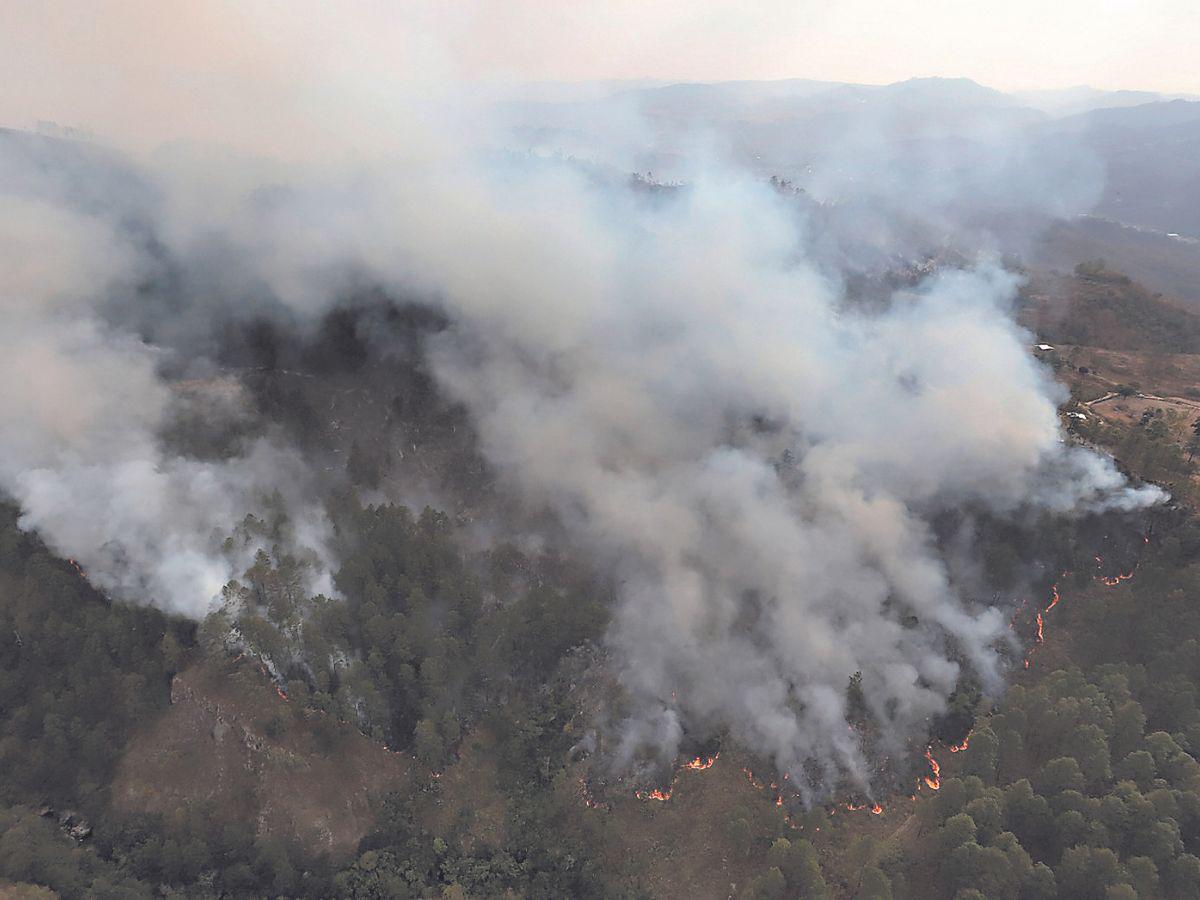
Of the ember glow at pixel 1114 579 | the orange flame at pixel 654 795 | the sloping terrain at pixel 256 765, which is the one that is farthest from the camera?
the ember glow at pixel 1114 579

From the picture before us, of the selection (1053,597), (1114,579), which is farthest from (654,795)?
(1114,579)

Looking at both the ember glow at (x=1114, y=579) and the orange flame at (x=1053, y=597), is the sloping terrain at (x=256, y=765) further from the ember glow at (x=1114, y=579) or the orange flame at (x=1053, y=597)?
the ember glow at (x=1114, y=579)

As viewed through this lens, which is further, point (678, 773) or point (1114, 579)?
point (1114, 579)

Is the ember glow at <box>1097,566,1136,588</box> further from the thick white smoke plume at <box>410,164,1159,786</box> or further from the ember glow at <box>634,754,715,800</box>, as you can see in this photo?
the ember glow at <box>634,754,715,800</box>

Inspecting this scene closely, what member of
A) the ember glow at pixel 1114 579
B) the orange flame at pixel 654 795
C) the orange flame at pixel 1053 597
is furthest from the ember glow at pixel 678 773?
the ember glow at pixel 1114 579

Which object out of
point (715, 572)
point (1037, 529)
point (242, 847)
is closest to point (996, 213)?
point (1037, 529)

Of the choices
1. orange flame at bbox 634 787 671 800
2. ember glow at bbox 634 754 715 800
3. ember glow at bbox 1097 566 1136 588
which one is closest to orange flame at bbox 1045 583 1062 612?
ember glow at bbox 1097 566 1136 588

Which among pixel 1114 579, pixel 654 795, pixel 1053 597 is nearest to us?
pixel 654 795

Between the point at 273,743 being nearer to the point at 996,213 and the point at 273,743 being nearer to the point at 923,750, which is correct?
the point at 923,750

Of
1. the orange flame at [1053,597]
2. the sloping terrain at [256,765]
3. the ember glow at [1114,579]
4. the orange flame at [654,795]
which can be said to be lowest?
the orange flame at [654,795]

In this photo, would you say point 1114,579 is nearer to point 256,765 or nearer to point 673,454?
point 673,454

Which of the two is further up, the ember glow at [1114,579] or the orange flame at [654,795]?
the ember glow at [1114,579]
